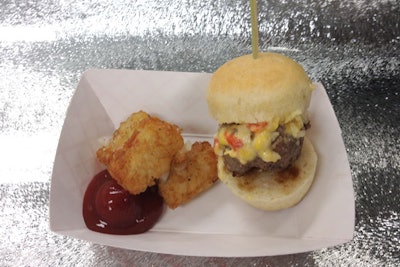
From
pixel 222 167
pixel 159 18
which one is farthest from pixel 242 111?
pixel 159 18

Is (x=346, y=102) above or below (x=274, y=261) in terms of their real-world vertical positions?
above

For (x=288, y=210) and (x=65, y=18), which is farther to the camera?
(x=65, y=18)

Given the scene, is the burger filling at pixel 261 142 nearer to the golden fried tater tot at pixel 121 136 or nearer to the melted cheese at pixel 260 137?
the melted cheese at pixel 260 137

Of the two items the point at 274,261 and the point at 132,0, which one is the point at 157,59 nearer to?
the point at 132,0

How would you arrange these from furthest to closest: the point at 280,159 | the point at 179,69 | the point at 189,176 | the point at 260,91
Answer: the point at 179,69
the point at 189,176
the point at 280,159
the point at 260,91

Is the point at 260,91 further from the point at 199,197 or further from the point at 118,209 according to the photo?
the point at 118,209

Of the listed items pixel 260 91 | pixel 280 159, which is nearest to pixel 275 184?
pixel 280 159

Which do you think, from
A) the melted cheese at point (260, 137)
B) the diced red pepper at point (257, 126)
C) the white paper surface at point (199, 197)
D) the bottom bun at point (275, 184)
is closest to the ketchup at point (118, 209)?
the white paper surface at point (199, 197)
